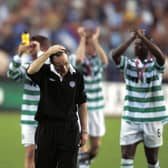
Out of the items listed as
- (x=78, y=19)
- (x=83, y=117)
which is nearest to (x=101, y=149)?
(x=83, y=117)

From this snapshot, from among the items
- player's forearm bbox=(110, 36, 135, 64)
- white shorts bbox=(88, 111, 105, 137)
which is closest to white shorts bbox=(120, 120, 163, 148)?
player's forearm bbox=(110, 36, 135, 64)

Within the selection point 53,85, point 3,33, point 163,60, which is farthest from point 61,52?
point 3,33

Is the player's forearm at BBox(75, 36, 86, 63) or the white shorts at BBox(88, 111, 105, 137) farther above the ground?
the player's forearm at BBox(75, 36, 86, 63)

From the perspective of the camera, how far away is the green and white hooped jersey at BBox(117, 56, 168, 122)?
9.59 meters

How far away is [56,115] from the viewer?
7973 millimetres

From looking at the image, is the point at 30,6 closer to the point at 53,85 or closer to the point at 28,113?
the point at 28,113

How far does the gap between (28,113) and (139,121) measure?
1.62 m

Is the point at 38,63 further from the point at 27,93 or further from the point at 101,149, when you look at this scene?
the point at 101,149

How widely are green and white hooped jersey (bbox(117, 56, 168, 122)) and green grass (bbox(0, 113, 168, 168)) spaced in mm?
Answer: 2263

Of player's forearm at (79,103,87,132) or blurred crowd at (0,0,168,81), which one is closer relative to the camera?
player's forearm at (79,103,87,132)

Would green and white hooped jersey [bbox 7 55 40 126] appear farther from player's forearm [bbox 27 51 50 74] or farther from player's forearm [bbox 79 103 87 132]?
player's forearm [bbox 27 51 50 74]

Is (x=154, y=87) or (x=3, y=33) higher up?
(x=3, y=33)

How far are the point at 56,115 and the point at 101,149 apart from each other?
6622mm

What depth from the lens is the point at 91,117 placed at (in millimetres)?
12492
